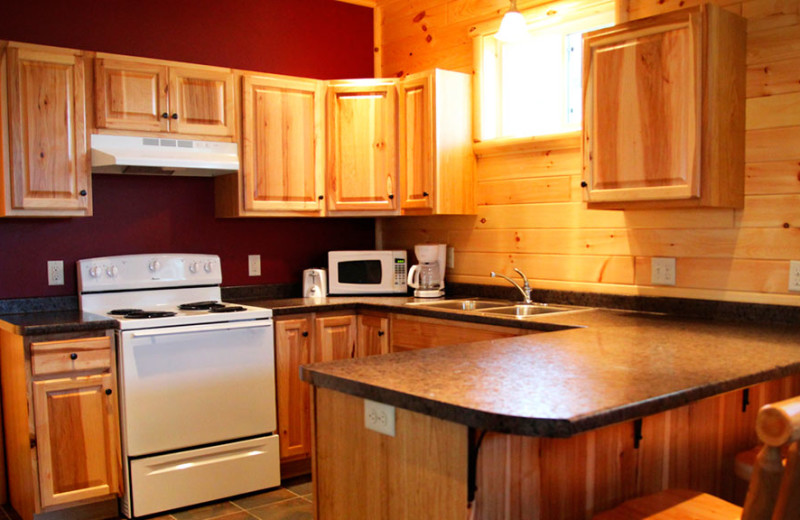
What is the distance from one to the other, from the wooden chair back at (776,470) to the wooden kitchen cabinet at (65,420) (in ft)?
8.66

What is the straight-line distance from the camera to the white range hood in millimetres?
3359

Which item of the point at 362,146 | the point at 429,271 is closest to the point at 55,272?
the point at 362,146

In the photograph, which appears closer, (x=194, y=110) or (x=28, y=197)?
(x=28, y=197)

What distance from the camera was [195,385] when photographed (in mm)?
3303

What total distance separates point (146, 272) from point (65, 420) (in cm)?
92

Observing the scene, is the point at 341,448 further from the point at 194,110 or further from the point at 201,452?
the point at 194,110

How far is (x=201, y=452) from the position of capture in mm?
3332

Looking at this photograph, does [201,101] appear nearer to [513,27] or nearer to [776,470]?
[513,27]

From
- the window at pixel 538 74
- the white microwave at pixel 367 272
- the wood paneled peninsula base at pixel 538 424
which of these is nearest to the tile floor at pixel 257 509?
the white microwave at pixel 367 272

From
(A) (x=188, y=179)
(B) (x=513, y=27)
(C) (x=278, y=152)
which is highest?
(B) (x=513, y=27)

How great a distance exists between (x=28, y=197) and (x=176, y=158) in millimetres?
667

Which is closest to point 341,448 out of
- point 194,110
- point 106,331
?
point 106,331

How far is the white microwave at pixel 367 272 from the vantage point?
4.20 meters

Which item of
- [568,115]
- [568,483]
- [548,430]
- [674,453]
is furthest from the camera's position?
[568,115]
